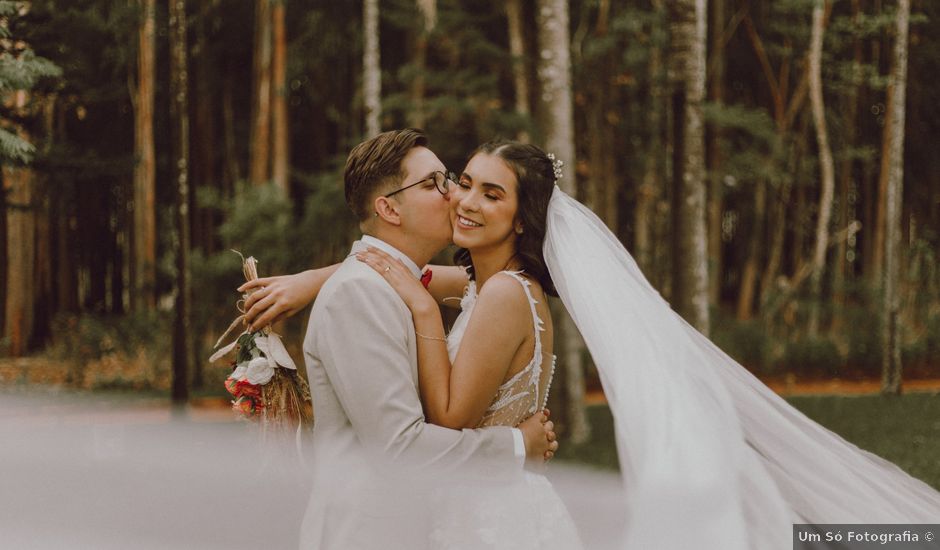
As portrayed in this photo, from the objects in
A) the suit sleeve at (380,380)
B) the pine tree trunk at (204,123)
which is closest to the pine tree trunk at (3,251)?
the suit sleeve at (380,380)

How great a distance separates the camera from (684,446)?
2.63m

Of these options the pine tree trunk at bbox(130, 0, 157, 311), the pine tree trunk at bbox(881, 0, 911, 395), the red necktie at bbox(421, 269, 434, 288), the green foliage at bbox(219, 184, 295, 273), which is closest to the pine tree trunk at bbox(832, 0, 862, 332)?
the pine tree trunk at bbox(881, 0, 911, 395)

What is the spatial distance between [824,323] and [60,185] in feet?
37.4

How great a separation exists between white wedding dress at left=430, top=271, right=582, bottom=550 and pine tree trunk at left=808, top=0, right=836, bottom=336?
1343 centimetres

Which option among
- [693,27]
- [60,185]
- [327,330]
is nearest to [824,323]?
[693,27]

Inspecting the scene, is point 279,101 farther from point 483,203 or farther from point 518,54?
point 483,203

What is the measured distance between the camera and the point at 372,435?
2416mm

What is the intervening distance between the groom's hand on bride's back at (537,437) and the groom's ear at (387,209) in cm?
73

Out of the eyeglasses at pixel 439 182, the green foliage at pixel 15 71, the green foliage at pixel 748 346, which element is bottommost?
the green foliage at pixel 748 346

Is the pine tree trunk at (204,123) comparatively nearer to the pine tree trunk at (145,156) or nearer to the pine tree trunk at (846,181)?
the pine tree trunk at (145,156)

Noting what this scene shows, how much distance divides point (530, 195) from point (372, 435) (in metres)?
0.96

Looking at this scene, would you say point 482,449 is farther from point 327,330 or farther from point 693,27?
point 693,27

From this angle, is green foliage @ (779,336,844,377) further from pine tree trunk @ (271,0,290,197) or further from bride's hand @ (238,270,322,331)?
bride's hand @ (238,270,322,331)

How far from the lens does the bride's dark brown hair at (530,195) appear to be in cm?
290
